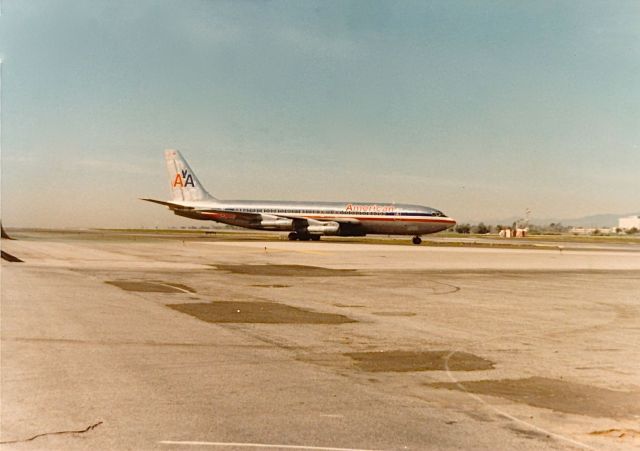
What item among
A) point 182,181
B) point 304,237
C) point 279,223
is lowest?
point 304,237

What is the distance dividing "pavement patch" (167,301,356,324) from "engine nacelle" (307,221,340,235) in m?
46.8

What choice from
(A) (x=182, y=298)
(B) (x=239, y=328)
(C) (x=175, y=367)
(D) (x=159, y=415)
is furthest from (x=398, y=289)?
(D) (x=159, y=415)

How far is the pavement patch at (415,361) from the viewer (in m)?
8.91

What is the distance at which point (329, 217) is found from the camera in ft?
212

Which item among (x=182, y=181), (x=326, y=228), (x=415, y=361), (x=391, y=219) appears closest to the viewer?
(x=415, y=361)

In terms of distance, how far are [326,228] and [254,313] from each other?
48793 millimetres

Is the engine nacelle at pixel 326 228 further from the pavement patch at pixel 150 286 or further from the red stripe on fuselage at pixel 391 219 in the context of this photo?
the pavement patch at pixel 150 286

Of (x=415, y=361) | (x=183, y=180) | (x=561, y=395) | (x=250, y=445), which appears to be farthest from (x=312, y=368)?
(x=183, y=180)

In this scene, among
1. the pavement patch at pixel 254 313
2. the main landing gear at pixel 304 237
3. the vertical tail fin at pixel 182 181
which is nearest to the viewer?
the pavement patch at pixel 254 313

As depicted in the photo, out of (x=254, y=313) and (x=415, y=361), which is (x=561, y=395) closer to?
(x=415, y=361)

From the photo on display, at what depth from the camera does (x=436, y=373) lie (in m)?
8.60

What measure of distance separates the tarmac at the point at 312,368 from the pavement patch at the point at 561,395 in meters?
0.03

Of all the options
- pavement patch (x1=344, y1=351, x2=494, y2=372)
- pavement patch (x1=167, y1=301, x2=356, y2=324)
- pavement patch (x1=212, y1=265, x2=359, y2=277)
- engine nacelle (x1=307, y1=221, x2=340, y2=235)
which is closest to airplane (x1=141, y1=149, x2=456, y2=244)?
engine nacelle (x1=307, y1=221, x2=340, y2=235)

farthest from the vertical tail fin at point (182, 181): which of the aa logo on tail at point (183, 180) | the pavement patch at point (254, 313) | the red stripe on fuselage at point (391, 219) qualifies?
the pavement patch at point (254, 313)
